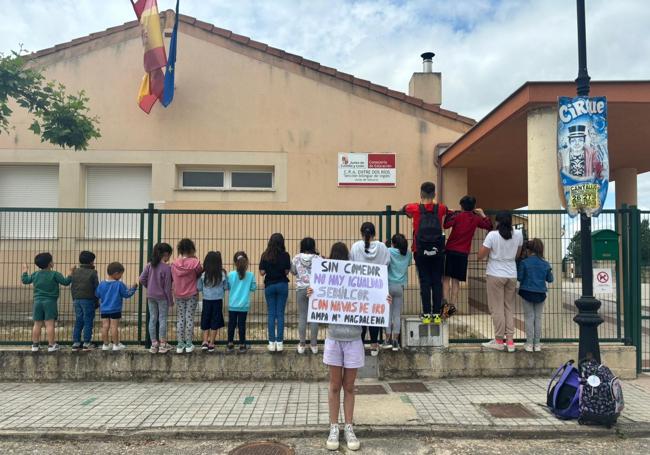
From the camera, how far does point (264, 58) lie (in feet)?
33.5

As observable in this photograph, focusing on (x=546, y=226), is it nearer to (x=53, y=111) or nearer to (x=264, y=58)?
(x=264, y=58)

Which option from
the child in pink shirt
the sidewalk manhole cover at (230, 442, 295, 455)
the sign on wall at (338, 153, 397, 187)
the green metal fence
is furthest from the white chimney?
the sidewalk manhole cover at (230, 442, 295, 455)

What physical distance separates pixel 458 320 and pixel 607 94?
13.9 feet

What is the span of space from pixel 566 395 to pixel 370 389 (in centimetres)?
229

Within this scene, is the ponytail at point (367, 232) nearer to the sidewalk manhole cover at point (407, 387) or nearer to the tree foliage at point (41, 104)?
the sidewalk manhole cover at point (407, 387)

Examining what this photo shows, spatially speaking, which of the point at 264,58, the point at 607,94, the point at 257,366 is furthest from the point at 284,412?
the point at 264,58

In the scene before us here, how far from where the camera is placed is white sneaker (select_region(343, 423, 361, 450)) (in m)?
4.11

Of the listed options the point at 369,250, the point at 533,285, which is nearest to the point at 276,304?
the point at 369,250

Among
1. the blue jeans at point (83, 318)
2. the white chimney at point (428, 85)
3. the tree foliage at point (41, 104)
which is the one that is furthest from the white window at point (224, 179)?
the white chimney at point (428, 85)

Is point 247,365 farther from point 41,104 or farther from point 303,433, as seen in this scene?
point 41,104

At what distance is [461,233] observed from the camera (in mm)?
6051

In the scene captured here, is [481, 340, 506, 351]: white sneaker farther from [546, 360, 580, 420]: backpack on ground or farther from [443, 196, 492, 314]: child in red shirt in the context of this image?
[546, 360, 580, 420]: backpack on ground

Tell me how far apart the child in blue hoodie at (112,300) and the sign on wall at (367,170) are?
17.7ft

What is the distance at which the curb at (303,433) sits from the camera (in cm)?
446
